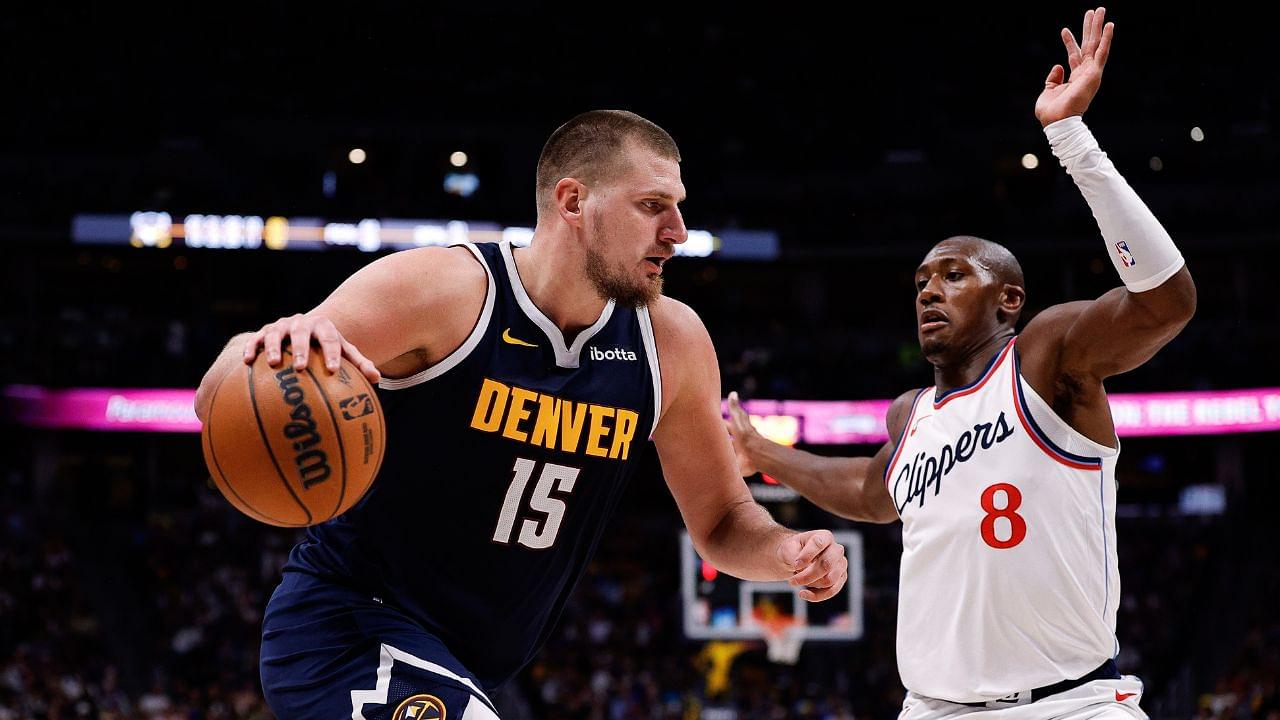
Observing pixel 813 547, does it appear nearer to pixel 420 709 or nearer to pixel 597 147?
pixel 420 709

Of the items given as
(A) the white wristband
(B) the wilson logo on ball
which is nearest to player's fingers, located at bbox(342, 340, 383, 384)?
(B) the wilson logo on ball

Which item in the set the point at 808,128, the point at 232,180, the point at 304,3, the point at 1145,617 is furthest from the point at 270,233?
the point at 1145,617

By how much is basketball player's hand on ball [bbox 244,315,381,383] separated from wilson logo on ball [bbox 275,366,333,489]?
42mm

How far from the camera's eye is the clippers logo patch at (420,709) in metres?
2.97

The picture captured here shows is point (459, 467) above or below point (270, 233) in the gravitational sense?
below

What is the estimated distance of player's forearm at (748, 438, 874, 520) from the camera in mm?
5234

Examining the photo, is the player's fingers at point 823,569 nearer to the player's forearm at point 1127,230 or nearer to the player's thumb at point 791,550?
the player's thumb at point 791,550

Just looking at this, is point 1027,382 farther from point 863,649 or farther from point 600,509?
point 863,649

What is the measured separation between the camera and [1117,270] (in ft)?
13.0

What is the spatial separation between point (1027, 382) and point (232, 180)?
2321 cm

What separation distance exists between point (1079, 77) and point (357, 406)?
271 cm

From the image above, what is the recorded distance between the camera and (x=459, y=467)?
3264 mm

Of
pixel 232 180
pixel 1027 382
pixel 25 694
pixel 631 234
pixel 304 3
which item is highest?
pixel 304 3

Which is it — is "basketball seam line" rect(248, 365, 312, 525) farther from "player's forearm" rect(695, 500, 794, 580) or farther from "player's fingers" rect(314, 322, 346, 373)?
"player's forearm" rect(695, 500, 794, 580)
